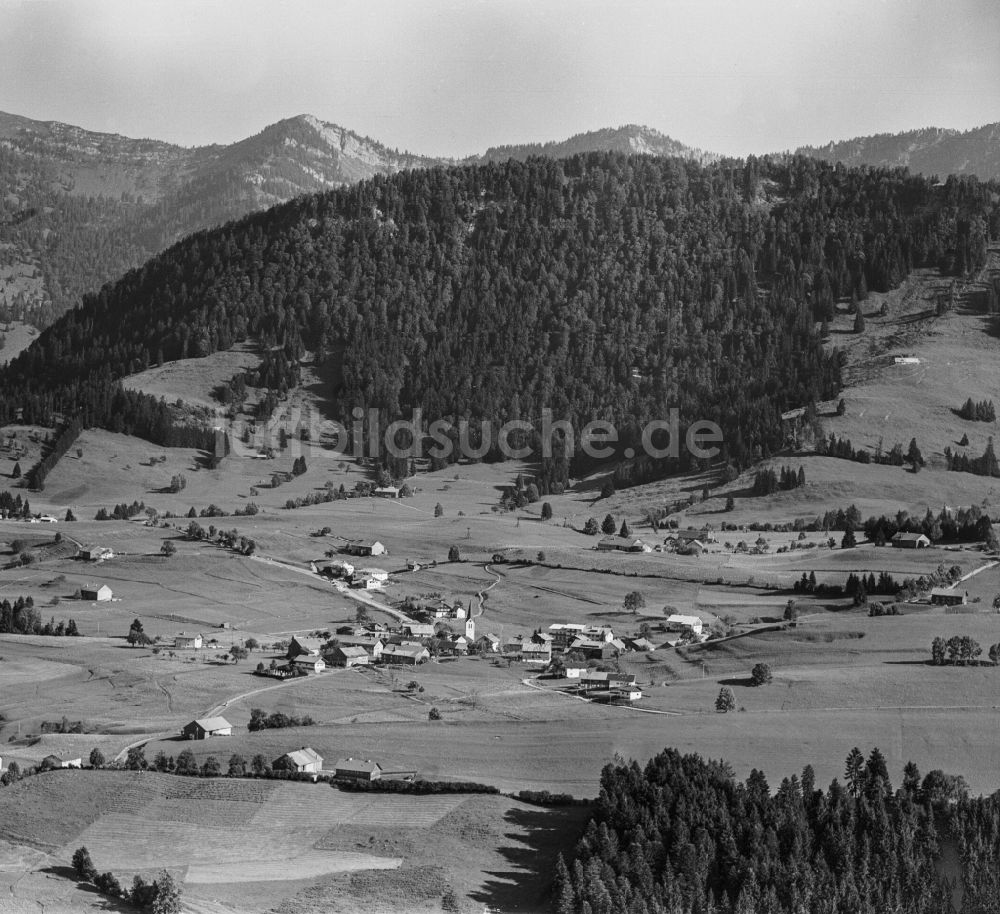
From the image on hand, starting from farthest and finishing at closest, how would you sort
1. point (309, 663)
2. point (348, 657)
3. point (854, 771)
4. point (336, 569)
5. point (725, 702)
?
point (336, 569), point (348, 657), point (309, 663), point (725, 702), point (854, 771)

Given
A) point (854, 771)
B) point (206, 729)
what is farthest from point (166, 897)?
point (854, 771)

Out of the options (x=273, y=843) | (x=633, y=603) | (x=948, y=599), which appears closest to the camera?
(x=273, y=843)

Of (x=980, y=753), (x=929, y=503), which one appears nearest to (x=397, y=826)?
(x=980, y=753)

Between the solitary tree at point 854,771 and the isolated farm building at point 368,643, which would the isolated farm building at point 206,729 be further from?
the solitary tree at point 854,771

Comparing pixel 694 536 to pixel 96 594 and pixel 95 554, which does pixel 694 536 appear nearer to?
pixel 95 554

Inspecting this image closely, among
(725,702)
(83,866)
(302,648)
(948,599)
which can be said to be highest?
(948,599)

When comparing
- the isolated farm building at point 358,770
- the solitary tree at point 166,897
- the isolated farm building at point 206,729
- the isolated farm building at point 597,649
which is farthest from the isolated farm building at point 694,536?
the solitary tree at point 166,897
